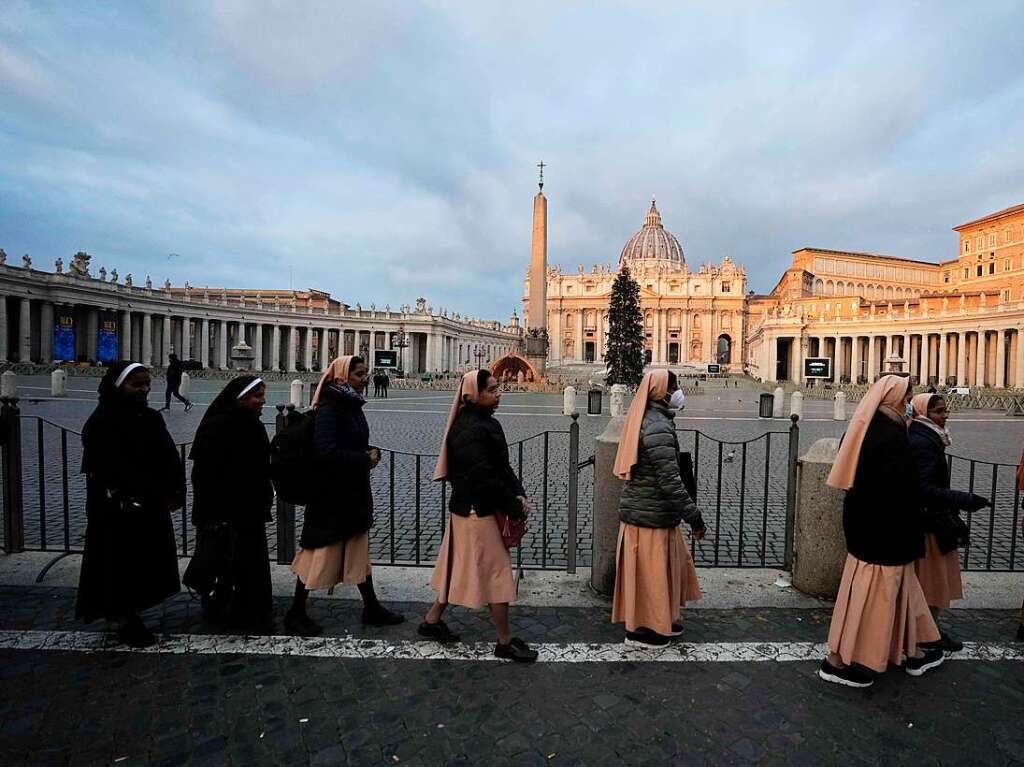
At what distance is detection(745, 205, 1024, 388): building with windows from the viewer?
164 feet

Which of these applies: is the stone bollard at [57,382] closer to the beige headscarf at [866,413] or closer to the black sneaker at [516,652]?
the black sneaker at [516,652]

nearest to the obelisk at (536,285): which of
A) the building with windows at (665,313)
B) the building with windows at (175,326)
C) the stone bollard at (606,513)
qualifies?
the building with windows at (175,326)

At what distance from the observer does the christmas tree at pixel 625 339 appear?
136ft

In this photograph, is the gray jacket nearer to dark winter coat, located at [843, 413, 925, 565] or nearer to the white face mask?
the white face mask

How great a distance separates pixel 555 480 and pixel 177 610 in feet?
Answer: 19.2

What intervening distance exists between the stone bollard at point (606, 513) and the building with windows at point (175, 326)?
35.4 m

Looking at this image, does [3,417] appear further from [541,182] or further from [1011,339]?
[1011,339]

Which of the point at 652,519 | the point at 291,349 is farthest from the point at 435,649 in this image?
the point at 291,349

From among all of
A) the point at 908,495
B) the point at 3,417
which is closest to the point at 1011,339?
the point at 908,495

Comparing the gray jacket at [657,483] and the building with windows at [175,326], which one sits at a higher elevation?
the building with windows at [175,326]

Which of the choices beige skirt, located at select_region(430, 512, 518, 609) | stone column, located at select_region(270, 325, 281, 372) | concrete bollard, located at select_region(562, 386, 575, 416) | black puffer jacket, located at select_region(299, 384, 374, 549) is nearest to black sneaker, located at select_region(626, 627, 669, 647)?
beige skirt, located at select_region(430, 512, 518, 609)

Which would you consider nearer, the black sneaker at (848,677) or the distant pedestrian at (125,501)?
the black sneaker at (848,677)

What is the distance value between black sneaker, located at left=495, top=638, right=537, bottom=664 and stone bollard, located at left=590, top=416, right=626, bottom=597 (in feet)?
3.79

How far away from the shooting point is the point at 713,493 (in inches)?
340
